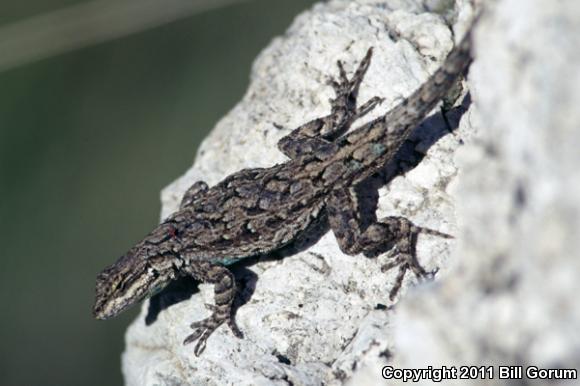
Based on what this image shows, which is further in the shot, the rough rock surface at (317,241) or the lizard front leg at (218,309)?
the lizard front leg at (218,309)

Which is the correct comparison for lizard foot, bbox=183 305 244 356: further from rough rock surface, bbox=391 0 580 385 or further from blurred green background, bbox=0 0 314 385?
blurred green background, bbox=0 0 314 385

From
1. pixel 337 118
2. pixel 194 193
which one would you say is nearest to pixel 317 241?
pixel 337 118

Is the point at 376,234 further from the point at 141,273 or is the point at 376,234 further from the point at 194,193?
the point at 141,273

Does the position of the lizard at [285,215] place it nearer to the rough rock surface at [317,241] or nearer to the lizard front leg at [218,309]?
the lizard front leg at [218,309]

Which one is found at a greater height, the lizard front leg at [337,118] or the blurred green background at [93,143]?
the blurred green background at [93,143]

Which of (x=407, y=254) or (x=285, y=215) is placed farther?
(x=285, y=215)

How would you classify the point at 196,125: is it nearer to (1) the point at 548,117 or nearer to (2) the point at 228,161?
(2) the point at 228,161

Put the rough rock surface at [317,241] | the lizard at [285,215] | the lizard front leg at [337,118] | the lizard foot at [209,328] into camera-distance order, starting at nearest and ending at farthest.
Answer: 1. the rough rock surface at [317,241]
2. the lizard at [285,215]
3. the lizard foot at [209,328]
4. the lizard front leg at [337,118]

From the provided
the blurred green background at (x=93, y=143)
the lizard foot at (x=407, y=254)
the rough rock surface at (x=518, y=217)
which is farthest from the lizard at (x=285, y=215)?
the blurred green background at (x=93, y=143)
